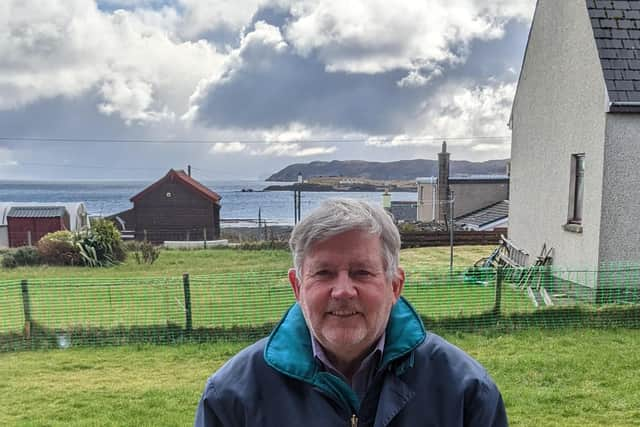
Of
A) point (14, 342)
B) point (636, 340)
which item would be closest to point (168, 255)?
point (14, 342)

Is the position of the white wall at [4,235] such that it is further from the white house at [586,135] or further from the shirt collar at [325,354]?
the shirt collar at [325,354]

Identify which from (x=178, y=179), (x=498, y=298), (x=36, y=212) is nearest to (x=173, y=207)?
(x=178, y=179)

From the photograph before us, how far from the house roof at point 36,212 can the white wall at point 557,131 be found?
17.3 meters

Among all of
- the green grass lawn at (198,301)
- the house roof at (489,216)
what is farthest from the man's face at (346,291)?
the house roof at (489,216)

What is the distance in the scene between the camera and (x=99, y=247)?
1483cm

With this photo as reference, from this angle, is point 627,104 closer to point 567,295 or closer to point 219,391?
point 567,295

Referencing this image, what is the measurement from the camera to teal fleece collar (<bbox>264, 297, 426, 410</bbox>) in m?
1.37

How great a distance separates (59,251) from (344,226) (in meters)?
15.4

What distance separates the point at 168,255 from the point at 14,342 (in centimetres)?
1072

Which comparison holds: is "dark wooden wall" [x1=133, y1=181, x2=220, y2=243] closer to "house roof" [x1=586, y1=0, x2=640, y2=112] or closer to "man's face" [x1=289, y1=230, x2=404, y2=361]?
"house roof" [x1=586, y1=0, x2=640, y2=112]

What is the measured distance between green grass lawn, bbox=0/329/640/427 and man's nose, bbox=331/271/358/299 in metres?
2.71

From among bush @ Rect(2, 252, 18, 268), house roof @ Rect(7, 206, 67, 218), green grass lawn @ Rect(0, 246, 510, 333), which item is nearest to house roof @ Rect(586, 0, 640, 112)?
green grass lawn @ Rect(0, 246, 510, 333)

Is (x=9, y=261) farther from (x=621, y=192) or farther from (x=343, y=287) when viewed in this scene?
(x=343, y=287)

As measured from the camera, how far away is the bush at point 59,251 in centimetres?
1470
